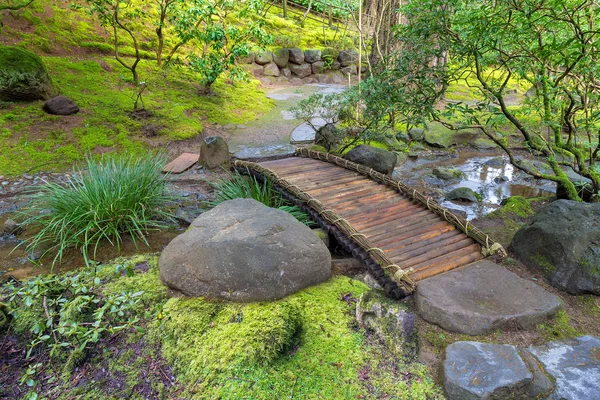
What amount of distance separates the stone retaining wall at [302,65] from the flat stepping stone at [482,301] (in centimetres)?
1080

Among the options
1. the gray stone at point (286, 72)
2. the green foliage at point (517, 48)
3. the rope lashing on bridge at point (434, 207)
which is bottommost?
the rope lashing on bridge at point (434, 207)

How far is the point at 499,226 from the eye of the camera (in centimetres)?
378

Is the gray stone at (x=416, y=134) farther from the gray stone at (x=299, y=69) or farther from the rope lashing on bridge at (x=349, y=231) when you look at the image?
the gray stone at (x=299, y=69)

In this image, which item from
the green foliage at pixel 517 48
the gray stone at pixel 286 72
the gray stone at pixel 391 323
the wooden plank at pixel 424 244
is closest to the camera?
the gray stone at pixel 391 323

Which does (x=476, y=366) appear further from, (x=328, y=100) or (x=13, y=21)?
(x=13, y=21)

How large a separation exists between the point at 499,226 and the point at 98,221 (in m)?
3.86

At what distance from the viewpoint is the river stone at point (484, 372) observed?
1704 mm

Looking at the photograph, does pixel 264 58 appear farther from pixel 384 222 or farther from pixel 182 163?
pixel 384 222

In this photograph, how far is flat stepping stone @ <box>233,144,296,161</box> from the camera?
19.4 feet

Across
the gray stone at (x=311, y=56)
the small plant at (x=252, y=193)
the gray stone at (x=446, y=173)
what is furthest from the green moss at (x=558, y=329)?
the gray stone at (x=311, y=56)

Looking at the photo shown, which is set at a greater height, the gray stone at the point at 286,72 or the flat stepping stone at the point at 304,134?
the gray stone at the point at 286,72

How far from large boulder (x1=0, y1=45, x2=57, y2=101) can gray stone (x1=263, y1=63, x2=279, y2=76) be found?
7.12 meters

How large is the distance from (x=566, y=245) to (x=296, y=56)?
11.6 meters

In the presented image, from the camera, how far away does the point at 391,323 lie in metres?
2.12
